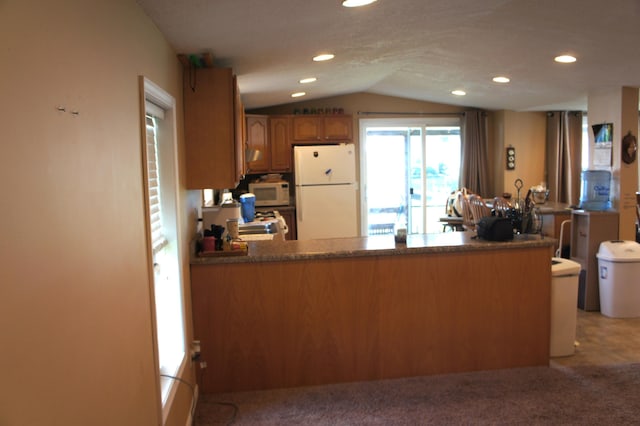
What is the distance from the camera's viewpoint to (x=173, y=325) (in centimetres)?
256

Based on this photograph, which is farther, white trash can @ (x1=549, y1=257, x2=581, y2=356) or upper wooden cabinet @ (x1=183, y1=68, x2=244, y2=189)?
white trash can @ (x1=549, y1=257, x2=581, y2=356)

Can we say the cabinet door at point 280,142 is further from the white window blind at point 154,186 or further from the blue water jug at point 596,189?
the white window blind at point 154,186

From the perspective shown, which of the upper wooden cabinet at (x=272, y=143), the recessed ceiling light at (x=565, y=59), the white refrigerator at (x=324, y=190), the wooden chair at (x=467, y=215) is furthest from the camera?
the upper wooden cabinet at (x=272, y=143)

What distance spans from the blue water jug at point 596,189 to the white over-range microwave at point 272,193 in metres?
3.39

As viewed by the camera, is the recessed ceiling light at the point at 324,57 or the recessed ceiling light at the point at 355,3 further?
the recessed ceiling light at the point at 324,57

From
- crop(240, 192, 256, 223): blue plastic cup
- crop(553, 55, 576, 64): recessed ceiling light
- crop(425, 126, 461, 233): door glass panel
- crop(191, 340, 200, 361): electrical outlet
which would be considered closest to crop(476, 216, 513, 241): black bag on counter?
crop(553, 55, 576, 64): recessed ceiling light

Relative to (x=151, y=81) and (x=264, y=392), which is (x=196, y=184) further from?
(x=264, y=392)

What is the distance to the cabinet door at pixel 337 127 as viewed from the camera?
261 inches

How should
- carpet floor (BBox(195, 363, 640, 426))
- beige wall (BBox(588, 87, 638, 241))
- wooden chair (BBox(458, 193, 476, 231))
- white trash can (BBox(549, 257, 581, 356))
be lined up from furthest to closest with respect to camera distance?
wooden chair (BBox(458, 193, 476, 231)), beige wall (BBox(588, 87, 638, 241)), white trash can (BBox(549, 257, 581, 356)), carpet floor (BBox(195, 363, 640, 426))

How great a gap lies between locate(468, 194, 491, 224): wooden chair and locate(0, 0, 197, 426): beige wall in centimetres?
399

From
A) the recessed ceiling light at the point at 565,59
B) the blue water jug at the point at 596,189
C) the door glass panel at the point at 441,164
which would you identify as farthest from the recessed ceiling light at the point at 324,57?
the door glass panel at the point at 441,164

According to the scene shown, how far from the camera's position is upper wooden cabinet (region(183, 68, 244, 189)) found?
2854mm

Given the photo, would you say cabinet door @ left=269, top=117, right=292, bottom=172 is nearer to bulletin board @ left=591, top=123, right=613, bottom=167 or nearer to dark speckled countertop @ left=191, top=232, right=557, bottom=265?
dark speckled countertop @ left=191, top=232, right=557, bottom=265

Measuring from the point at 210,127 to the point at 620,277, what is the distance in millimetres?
3709
